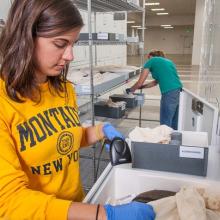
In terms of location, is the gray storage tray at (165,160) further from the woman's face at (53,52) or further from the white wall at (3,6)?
the white wall at (3,6)

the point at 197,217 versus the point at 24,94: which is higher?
the point at 24,94

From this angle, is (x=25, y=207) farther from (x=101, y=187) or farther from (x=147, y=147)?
(x=147, y=147)

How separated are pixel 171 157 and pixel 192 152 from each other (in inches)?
3.5

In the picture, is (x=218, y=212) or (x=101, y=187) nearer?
(x=218, y=212)

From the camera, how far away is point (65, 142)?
2.99ft

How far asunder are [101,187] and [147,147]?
0.25 m

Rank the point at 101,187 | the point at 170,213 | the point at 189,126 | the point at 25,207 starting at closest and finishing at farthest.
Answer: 1. the point at 25,207
2. the point at 170,213
3. the point at 101,187
4. the point at 189,126

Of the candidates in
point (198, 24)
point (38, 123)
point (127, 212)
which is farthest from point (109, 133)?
point (198, 24)

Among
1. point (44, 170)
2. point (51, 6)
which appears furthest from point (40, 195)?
point (51, 6)

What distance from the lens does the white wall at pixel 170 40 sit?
2072cm

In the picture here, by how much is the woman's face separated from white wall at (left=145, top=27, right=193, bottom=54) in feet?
67.7

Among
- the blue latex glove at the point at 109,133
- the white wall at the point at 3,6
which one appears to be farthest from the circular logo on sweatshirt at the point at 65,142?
the white wall at the point at 3,6

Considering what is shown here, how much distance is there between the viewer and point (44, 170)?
0.86 metres

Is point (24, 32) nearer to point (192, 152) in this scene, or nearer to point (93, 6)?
point (192, 152)
